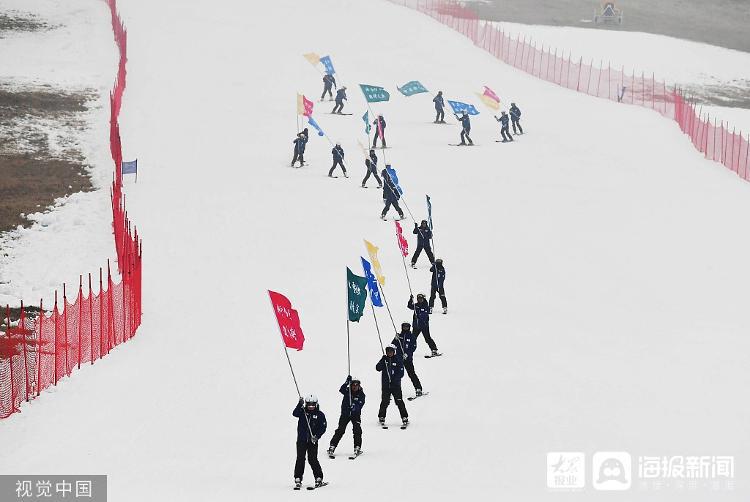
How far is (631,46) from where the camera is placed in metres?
63.6

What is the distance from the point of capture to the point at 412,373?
1828 cm

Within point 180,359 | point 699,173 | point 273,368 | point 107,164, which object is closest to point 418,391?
point 273,368

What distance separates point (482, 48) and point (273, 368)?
1514 inches

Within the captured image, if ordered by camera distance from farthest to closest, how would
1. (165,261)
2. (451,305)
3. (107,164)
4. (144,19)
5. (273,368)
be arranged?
(144,19), (107,164), (165,261), (451,305), (273,368)

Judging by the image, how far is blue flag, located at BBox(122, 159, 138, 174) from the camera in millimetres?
33625

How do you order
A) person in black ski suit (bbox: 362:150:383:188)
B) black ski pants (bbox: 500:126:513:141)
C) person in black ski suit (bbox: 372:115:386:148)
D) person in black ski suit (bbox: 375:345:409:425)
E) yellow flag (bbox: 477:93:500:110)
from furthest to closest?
black ski pants (bbox: 500:126:513:141)
yellow flag (bbox: 477:93:500:110)
person in black ski suit (bbox: 372:115:386:148)
person in black ski suit (bbox: 362:150:383:188)
person in black ski suit (bbox: 375:345:409:425)

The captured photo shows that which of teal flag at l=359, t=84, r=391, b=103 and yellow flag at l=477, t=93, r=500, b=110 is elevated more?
teal flag at l=359, t=84, r=391, b=103

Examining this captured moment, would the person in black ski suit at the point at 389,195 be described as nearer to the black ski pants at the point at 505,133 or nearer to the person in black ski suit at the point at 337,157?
the person in black ski suit at the point at 337,157

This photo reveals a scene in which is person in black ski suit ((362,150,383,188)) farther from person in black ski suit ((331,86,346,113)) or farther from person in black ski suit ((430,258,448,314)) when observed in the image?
person in black ski suit ((430,258,448,314))

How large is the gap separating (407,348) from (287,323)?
8.95 feet

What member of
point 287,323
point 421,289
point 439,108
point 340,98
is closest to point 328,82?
point 340,98

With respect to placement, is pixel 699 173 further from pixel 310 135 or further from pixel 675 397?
pixel 675 397

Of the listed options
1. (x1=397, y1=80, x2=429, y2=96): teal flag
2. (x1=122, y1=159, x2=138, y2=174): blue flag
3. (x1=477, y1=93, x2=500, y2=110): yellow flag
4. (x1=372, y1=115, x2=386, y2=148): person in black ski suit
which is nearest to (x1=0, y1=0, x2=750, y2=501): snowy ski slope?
(x1=122, y1=159, x2=138, y2=174): blue flag

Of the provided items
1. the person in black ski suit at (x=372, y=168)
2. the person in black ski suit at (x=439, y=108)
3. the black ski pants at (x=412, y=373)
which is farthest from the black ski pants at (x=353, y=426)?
the person in black ski suit at (x=439, y=108)
